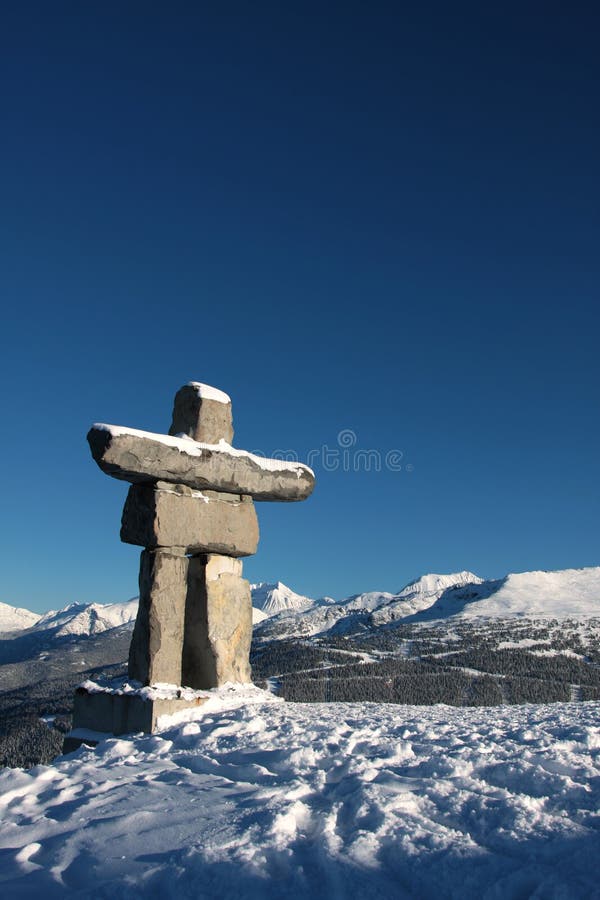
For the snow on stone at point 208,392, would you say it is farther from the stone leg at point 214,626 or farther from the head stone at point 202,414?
the stone leg at point 214,626

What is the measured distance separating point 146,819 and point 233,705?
5.08 meters

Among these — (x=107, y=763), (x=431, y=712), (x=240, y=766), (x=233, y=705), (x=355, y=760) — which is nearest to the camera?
(x=355, y=760)

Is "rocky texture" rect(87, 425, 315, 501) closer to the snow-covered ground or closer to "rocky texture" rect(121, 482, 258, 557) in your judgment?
"rocky texture" rect(121, 482, 258, 557)

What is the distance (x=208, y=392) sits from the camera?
1289 centimetres

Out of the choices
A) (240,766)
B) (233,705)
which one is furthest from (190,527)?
(240,766)

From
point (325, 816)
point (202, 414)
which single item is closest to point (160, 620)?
point (202, 414)

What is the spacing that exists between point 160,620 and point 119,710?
1.52m

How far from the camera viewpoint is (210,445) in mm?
12117

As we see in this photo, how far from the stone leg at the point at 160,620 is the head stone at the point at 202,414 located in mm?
2281

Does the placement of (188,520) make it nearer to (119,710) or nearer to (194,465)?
(194,465)

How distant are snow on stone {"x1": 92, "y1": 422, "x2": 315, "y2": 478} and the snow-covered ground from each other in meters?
4.71

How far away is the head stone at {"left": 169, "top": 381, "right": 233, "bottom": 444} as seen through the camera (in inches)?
493

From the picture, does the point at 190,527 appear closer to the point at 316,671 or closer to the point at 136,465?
the point at 136,465

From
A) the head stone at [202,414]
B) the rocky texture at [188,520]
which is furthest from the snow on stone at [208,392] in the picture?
the rocky texture at [188,520]
